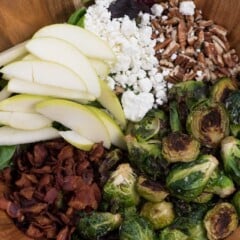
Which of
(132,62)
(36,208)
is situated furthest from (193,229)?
(132,62)

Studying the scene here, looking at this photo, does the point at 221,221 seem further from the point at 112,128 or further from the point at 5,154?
the point at 5,154

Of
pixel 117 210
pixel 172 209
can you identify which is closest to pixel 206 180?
pixel 172 209

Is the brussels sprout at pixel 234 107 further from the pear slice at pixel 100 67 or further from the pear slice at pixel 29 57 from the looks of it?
the pear slice at pixel 29 57

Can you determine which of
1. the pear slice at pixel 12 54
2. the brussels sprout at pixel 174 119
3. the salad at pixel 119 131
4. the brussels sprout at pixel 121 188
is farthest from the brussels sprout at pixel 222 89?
the pear slice at pixel 12 54

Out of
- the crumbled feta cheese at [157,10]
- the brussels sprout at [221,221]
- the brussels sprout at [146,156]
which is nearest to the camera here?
the brussels sprout at [221,221]

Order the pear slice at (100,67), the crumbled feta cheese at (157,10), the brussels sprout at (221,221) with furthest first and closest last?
the crumbled feta cheese at (157,10) < the pear slice at (100,67) < the brussels sprout at (221,221)

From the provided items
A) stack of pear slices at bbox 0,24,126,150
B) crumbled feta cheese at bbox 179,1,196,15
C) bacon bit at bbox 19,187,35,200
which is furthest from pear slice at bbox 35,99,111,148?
crumbled feta cheese at bbox 179,1,196,15

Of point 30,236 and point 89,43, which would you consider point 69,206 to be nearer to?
point 30,236
